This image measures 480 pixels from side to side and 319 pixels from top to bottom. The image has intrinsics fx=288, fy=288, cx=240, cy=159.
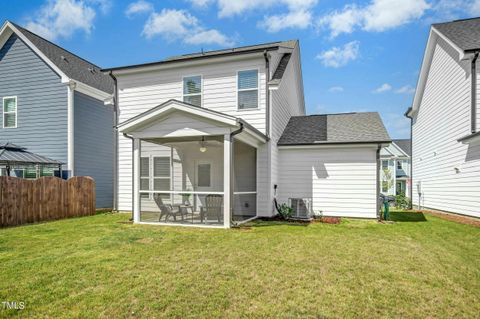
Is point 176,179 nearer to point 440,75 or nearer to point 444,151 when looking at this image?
point 444,151

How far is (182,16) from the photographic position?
51.3 feet

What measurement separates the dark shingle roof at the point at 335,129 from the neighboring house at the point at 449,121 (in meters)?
3.07

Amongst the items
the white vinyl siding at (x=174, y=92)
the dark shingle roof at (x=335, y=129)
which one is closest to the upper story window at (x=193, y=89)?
the white vinyl siding at (x=174, y=92)

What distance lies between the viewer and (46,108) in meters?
13.2

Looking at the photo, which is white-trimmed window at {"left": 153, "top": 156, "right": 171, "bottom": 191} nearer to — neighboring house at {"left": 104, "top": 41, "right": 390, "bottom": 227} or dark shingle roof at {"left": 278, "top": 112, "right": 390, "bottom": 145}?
neighboring house at {"left": 104, "top": 41, "right": 390, "bottom": 227}

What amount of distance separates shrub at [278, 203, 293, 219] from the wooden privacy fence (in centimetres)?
796

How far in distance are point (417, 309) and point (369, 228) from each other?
563 cm

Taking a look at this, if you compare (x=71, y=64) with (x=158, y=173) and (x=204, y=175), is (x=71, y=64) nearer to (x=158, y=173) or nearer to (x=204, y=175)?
(x=158, y=173)

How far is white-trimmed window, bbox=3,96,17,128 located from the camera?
13.6 m

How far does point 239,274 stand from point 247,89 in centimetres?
760

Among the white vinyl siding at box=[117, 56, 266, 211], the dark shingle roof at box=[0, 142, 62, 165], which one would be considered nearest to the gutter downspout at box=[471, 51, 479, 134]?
the white vinyl siding at box=[117, 56, 266, 211]

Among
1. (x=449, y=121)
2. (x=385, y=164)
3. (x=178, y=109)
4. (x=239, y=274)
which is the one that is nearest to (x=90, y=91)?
(x=178, y=109)

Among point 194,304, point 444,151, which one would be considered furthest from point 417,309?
point 444,151

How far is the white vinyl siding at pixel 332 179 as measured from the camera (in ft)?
34.8
